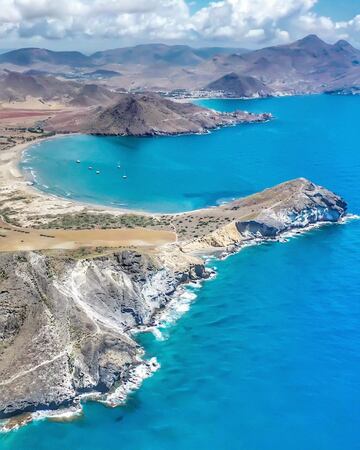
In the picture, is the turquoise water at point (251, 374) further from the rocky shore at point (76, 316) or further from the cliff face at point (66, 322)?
the cliff face at point (66, 322)

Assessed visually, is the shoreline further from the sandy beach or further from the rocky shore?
the sandy beach

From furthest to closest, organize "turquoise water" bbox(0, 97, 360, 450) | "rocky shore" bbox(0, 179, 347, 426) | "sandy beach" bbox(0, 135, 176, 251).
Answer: "sandy beach" bbox(0, 135, 176, 251)
"rocky shore" bbox(0, 179, 347, 426)
"turquoise water" bbox(0, 97, 360, 450)

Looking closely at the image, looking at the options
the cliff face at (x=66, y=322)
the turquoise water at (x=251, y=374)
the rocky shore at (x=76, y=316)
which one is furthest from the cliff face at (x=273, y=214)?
the cliff face at (x=66, y=322)

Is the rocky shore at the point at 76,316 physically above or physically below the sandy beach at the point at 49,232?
below

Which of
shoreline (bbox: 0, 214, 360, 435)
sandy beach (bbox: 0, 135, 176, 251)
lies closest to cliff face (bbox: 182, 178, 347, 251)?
shoreline (bbox: 0, 214, 360, 435)

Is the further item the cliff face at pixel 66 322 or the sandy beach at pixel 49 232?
the sandy beach at pixel 49 232

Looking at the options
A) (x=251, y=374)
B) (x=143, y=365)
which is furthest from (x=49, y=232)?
(x=251, y=374)

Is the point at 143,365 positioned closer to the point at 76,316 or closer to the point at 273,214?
the point at 76,316
